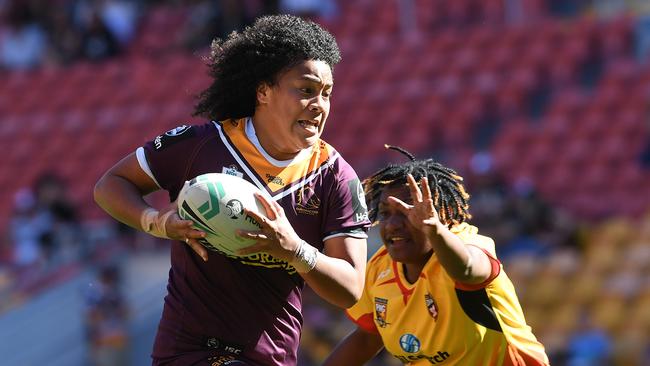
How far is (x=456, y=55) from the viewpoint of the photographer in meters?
15.1

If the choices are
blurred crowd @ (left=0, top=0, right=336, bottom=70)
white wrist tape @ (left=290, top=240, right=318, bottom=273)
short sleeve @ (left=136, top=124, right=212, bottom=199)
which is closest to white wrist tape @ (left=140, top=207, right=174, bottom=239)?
short sleeve @ (left=136, top=124, right=212, bottom=199)

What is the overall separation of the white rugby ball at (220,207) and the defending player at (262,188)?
27 cm

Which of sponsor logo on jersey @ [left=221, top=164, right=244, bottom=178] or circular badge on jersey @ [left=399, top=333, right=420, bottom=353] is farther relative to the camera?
circular badge on jersey @ [left=399, top=333, right=420, bottom=353]

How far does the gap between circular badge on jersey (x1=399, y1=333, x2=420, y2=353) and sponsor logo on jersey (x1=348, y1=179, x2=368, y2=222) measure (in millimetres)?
670

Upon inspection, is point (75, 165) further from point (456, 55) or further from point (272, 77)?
point (272, 77)

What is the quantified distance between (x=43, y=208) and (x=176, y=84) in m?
3.84

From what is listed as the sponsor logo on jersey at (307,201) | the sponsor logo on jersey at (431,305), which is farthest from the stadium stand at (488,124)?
the sponsor logo on jersey at (307,201)

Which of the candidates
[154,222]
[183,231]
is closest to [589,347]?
[154,222]

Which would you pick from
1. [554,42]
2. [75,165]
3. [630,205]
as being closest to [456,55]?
[554,42]

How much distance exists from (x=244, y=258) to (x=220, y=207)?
43 cm

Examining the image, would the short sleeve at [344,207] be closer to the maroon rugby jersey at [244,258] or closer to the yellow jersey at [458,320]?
the maroon rugby jersey at [244,258]

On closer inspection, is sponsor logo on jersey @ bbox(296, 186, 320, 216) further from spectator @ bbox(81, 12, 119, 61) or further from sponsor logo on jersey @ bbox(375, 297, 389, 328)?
spectator @ bbox(81, 12, 119, 61)

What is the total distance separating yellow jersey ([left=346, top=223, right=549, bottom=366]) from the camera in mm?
5328

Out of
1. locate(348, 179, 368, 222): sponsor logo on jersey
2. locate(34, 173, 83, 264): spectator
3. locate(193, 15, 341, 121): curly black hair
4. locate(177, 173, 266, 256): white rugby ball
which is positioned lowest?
locate(177, 173, 266, 256): white rugby ball
